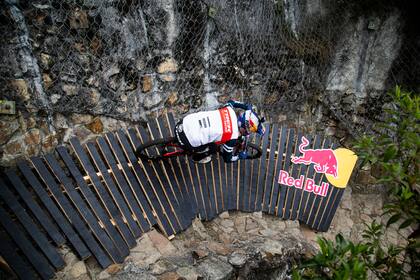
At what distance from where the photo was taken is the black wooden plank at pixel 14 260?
10.8 feet

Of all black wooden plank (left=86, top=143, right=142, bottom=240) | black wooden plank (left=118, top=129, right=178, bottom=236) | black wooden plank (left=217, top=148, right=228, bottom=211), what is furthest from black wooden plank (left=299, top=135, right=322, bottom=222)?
black wooden plank (left=86, top=143, right=142, bottom=240)

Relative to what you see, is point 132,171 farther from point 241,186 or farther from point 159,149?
point 241,186

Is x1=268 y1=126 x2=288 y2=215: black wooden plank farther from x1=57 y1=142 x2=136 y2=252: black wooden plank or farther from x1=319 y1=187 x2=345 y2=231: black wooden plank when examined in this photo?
x1=57 y1=142 x2=136 y2=252: black wooden plank

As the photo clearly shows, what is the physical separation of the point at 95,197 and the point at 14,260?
3.53 ft

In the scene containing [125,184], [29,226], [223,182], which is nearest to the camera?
[29,226]

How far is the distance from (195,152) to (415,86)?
5.40 meters

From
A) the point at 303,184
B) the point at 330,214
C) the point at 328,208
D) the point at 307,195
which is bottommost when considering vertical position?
the point at 330,214

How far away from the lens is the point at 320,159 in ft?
20.2

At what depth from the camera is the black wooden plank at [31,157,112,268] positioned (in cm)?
383

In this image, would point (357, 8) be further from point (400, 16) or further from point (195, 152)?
point (195, 152)

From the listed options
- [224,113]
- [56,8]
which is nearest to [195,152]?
[224,113]

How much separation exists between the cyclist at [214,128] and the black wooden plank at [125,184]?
93 cm

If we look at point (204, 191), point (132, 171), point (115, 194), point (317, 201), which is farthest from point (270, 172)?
point (115, 194)

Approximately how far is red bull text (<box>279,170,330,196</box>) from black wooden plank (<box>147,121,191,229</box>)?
6.57 ft
